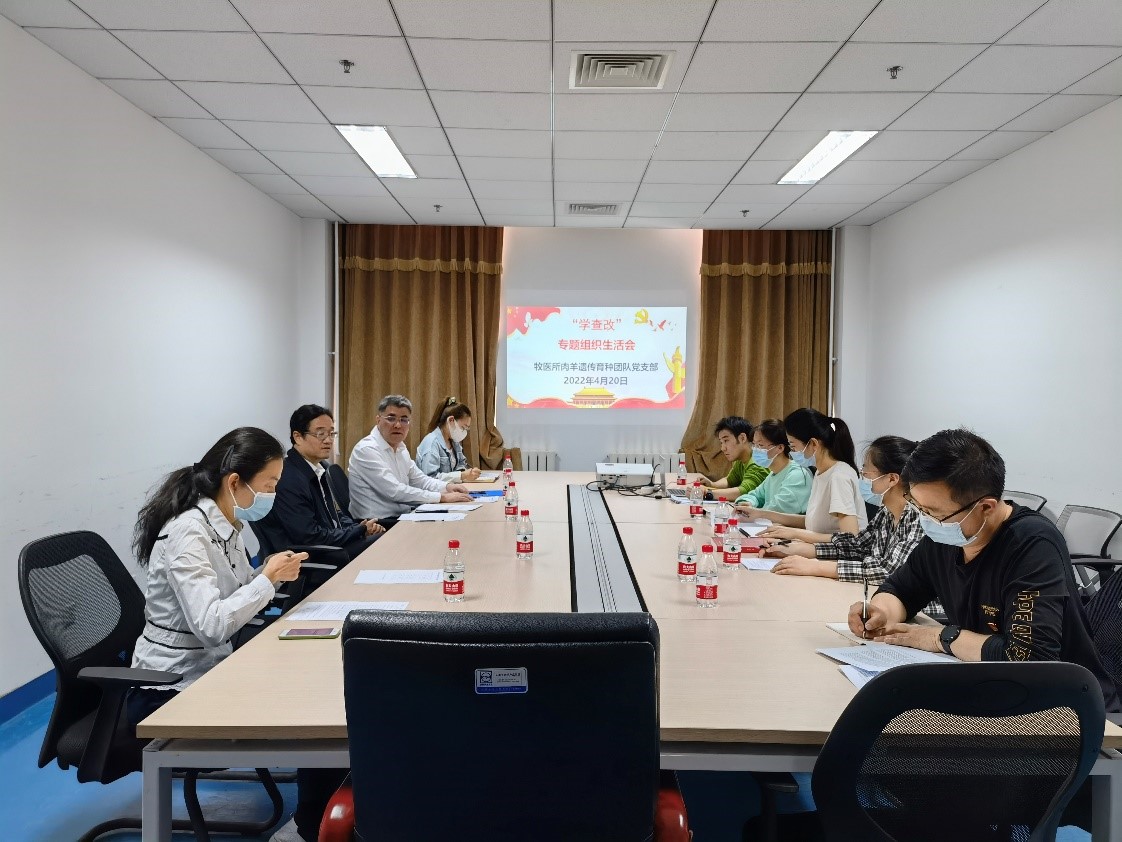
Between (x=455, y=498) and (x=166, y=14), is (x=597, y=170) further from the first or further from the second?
(x=166, y=14)

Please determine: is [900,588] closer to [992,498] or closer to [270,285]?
[992,498]

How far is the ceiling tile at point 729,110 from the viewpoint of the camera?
371cm

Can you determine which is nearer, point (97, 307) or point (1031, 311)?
point (97, 307)

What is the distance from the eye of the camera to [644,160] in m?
4.72

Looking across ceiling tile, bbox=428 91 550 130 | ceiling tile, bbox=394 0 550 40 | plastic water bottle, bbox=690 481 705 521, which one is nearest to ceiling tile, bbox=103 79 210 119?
ceiling tile, bbox=428 91 550 130

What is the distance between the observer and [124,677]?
1710 mm

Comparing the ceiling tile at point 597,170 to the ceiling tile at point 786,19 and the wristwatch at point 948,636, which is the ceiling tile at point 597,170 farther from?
the wristwatch at point 948,636

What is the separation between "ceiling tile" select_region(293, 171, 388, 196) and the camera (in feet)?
17.2

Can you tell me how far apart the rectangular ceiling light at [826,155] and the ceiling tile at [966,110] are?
0.88ft

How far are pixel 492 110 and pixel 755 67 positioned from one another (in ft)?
4.58

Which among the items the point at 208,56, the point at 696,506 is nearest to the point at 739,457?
the point at 696,506

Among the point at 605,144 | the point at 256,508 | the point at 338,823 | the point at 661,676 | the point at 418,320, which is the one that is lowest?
the point at 338,823

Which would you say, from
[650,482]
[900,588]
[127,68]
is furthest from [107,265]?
[900,588]

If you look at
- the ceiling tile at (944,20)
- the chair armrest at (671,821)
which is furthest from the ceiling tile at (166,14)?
the chair armrest at (671,821)
